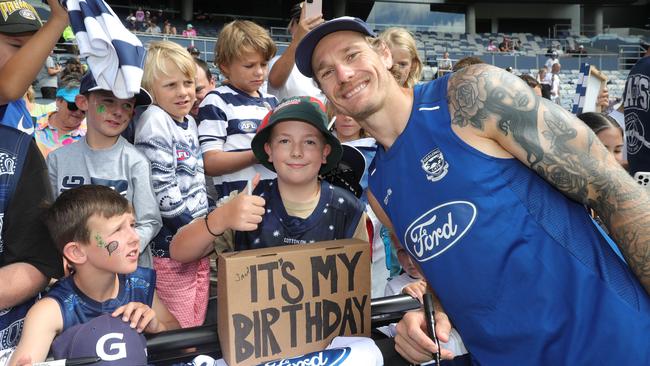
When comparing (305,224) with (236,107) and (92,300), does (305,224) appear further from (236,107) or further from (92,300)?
(236,107)

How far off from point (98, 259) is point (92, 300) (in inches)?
4.9

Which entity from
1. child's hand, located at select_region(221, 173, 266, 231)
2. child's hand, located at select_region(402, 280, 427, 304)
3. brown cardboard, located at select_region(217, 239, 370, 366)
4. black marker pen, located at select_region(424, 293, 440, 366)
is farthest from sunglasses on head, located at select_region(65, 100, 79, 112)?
black marker pen, located at select_region(424, 293, 440, 366)

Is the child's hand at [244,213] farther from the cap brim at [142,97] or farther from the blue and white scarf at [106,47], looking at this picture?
the cap brim at [142,97]

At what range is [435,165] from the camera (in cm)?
145

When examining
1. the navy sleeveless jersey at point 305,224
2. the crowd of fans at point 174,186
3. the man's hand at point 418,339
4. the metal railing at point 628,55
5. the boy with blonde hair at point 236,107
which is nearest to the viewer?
the man's hand at point 418,339

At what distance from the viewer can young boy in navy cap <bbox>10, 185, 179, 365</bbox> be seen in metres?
1.58

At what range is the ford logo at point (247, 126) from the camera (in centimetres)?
278

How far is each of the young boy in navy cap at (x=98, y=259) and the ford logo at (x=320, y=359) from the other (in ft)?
1.43

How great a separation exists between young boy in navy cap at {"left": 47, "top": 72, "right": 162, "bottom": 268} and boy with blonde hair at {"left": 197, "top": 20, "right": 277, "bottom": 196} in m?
0.38

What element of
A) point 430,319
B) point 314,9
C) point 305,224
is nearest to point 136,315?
point 305,224

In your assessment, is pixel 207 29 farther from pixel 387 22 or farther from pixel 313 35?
pixel 313 35

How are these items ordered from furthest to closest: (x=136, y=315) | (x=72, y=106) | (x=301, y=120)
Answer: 1. (x=72, y=106)
2. (x=301, y=120)
3. (x=136, y=315)

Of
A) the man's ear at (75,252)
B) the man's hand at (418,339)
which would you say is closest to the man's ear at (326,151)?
the man's hand at (418,339)

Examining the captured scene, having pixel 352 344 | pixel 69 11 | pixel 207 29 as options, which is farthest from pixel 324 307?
pixel 207 29
